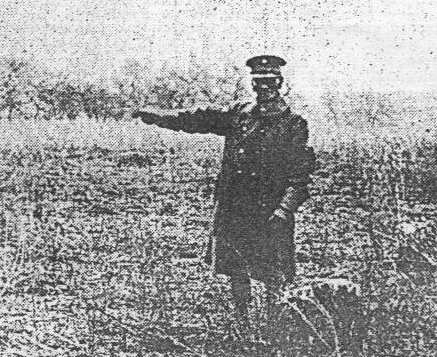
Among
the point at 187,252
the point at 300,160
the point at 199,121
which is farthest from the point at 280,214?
the point at 199,121

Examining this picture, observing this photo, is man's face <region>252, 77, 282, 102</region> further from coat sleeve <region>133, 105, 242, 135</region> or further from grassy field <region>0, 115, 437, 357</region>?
grassy field <region>0, 115, 437, 357</region>

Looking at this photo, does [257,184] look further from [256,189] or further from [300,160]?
[300,160]

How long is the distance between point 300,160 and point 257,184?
0.74 feet

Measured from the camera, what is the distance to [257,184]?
2582 millimetres

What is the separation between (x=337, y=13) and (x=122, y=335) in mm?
1799

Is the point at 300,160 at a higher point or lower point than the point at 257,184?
higher

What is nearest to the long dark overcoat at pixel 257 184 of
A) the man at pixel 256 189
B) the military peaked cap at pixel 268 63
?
the man at pixel 256 189

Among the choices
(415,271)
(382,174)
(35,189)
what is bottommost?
(415,271)

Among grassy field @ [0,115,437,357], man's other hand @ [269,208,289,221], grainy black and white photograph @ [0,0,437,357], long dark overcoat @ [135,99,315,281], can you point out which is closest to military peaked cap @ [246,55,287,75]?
grainy black and white photograph @ [0,0,437,357]

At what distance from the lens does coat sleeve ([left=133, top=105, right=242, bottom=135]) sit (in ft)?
8.52

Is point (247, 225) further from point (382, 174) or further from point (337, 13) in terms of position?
point (337, 13)

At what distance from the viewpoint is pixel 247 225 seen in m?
2.59

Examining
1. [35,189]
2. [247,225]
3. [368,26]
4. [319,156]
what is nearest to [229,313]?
[247,225]

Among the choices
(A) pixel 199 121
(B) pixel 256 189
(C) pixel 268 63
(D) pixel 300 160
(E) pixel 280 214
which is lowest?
(E) pixel 280 214
